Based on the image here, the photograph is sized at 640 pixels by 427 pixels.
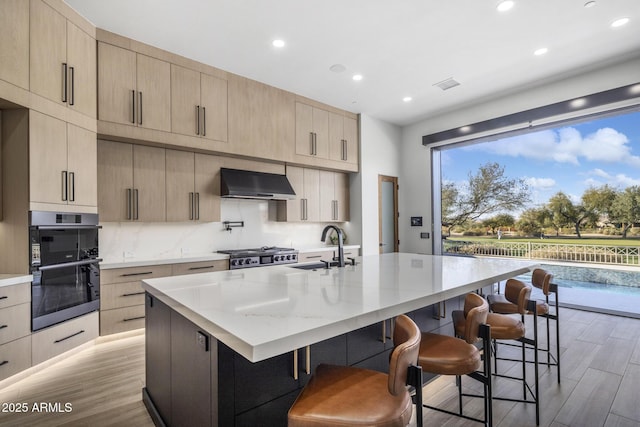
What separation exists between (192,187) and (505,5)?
12.3ft

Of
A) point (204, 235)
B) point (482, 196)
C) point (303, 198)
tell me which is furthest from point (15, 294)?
point (482, 196)

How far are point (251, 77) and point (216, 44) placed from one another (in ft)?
2.71

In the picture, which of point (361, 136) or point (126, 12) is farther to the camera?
point (361, 136)

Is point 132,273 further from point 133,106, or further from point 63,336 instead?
point 133,106

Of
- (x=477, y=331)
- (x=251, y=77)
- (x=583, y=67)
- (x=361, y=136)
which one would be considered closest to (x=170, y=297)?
(x=477, y=331)

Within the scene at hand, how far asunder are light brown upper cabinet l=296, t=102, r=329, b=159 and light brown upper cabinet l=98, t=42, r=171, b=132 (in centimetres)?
187

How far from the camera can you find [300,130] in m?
4.84

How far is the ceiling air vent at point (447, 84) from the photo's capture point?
14.1 ft

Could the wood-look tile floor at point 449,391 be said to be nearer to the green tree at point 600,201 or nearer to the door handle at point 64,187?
the door handle at point 64,187

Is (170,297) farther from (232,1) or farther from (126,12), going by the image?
(126,12)

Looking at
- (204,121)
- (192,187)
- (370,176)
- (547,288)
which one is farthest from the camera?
(370,176)

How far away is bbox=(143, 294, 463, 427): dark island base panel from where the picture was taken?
1226 millimetres

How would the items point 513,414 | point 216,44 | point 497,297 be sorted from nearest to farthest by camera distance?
point 513,414 → point 497,297 → point 216,44

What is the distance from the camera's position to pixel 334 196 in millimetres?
5566
